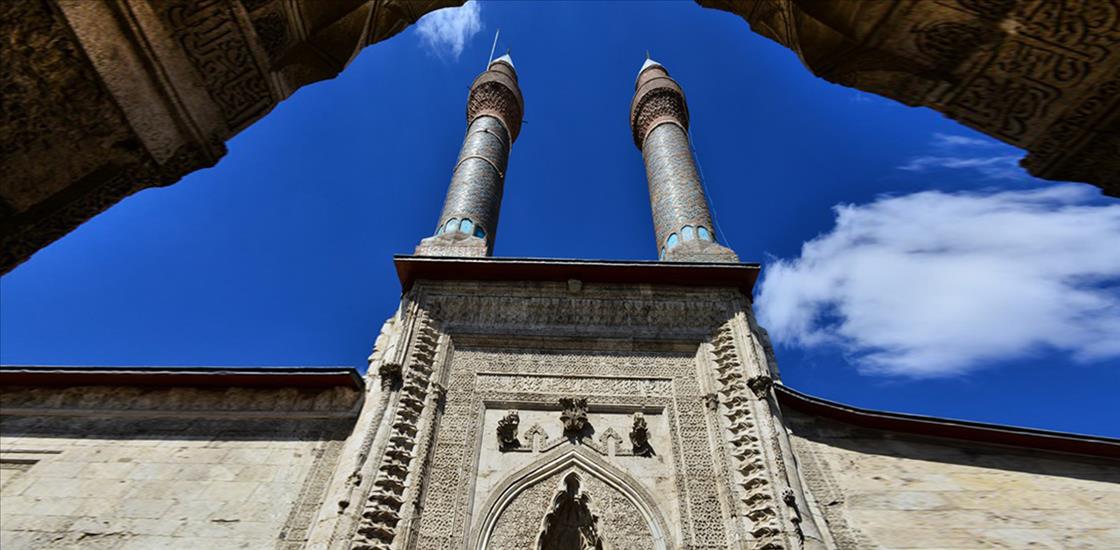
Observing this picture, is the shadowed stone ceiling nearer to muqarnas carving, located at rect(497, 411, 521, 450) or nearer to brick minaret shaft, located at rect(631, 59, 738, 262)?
muqarnas carving, located at rect(497, 411, 521, 450)

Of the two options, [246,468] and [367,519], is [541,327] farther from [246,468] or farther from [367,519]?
[246,468]

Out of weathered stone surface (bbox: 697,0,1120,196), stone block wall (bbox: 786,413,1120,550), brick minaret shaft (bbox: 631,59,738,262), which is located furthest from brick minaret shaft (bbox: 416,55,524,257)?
weathered stone surface (bbox: 697,0,1120,196)

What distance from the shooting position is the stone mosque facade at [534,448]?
4336 mm

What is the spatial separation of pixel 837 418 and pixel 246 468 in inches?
204

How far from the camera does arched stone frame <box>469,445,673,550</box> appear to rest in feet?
13.9

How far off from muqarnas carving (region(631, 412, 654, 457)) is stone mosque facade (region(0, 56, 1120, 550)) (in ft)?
0.05

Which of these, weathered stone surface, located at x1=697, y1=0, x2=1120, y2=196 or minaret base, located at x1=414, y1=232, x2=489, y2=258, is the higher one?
minaret base, located at x1=414, y1=232, x2=489, y2=258

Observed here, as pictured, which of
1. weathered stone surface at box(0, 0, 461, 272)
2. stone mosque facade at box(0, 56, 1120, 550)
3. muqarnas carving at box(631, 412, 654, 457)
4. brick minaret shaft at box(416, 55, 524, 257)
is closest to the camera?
weathered stone surface at box(0, 0, 461, 272)

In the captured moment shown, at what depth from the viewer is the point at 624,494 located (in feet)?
14.8

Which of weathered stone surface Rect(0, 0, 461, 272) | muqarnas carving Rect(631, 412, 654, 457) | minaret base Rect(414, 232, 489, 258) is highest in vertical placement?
minaret base Rect(414, 232, 489, 258)

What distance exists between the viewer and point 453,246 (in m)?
7.44

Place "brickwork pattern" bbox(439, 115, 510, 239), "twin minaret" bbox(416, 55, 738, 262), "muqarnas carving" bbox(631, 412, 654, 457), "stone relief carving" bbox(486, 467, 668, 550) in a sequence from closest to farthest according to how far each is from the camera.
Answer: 1. "stone relief carving" bbox(486, 467, 668, 550)
2. "muqarnas carving" bbox(631, 412, 654, 457)
3. "twin minaret" bbox(416, 55, 738, 262)
4. "brickwork pattern" bbox(439, 115, 510, 239)

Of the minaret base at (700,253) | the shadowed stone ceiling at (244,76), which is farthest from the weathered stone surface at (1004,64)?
the minaret base at (700,253)

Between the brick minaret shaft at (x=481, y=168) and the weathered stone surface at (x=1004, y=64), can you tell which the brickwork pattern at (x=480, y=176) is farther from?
the weathered stone surface at (x=1004, y=64)
